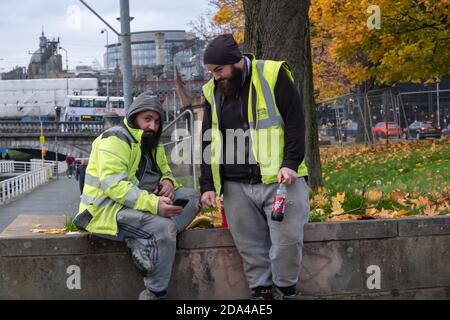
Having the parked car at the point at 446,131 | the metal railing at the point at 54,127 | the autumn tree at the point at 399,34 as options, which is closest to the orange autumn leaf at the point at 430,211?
the autumn tree at the point at 399,34

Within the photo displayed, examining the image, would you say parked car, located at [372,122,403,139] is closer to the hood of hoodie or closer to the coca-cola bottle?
the hood of hoodie

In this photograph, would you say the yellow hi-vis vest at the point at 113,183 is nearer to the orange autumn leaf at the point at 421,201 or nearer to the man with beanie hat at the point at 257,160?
→ the man with beanie hat at the point at 257,160

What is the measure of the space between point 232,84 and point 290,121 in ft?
1.58

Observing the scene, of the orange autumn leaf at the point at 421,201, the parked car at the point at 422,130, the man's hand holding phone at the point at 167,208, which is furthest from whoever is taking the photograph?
the parked car at the point at 422,130

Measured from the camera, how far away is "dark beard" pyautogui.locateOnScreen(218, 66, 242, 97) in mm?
5109

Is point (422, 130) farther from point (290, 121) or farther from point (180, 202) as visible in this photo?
point (290, 121)

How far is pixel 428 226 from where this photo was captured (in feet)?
18.9

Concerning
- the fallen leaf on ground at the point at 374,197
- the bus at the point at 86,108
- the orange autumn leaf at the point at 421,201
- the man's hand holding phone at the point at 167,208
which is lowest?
the orange autumn leaf at the point at 421,201

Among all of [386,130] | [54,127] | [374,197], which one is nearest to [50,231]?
[374,197]

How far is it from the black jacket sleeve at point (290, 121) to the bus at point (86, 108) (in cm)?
8880

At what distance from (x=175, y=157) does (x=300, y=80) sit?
2.70 m

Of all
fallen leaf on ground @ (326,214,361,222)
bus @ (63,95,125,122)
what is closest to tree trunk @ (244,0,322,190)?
fallen leaf on ground @ (326,214,361,222)

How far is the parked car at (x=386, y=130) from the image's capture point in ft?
84.5

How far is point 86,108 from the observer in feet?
315
